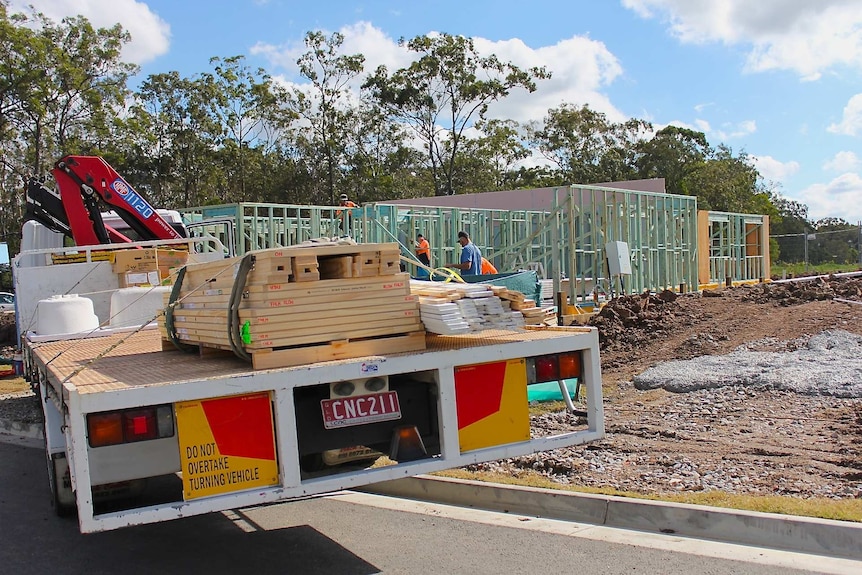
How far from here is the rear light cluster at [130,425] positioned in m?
3.88

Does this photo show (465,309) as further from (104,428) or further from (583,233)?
(583,233)

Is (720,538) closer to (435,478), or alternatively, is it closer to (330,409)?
(435,478)

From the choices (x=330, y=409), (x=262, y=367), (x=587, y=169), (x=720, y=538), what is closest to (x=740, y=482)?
(x=720, y=538)

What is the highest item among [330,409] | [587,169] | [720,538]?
[587,169]

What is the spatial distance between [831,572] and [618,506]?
1430 millimetres

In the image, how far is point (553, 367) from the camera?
4953mm

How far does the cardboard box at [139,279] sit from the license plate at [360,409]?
4.96 meters

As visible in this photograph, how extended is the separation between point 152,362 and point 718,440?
199 inches

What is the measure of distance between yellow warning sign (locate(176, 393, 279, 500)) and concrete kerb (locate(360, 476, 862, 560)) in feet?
8.13

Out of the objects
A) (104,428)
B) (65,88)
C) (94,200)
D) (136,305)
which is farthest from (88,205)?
(65,88)

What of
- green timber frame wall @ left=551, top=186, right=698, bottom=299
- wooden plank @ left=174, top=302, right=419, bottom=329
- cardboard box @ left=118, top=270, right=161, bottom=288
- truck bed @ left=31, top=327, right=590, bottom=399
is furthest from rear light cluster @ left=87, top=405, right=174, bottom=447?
green timber frame wall @ left=551, top=186, right=698, bottom=299

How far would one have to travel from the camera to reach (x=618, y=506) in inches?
222

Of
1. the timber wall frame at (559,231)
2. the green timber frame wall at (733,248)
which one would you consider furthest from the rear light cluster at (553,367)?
the green timber frame wall at (733,248)

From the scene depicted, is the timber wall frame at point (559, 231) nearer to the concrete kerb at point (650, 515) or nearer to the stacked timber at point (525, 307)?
the concrete kerb at point (650, 515)
